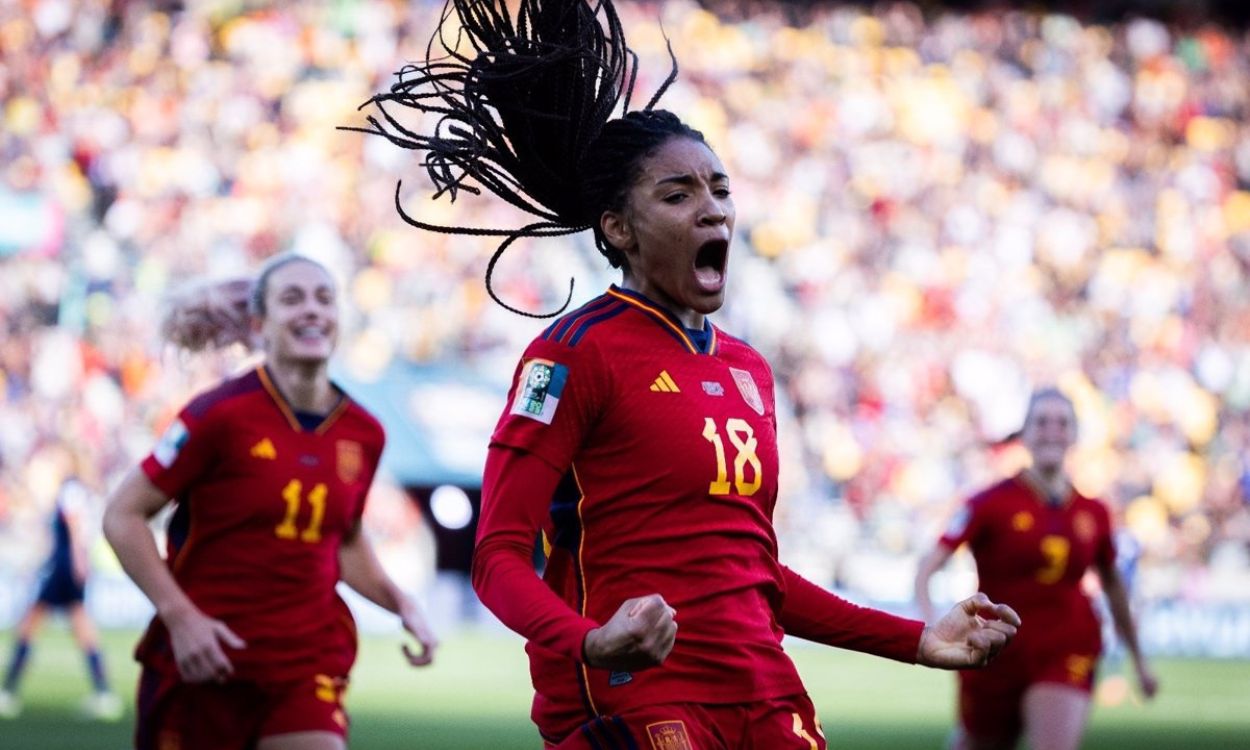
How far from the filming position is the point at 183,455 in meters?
5.88

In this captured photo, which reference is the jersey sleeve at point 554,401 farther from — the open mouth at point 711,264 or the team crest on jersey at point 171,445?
the team crest on jersey at point 171,445

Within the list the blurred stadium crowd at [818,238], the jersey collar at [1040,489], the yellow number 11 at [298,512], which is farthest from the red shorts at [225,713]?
the blurred stadium crowd at [818,238]

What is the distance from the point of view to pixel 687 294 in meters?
3.91

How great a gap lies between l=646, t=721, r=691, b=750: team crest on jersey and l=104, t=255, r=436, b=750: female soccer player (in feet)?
7.81

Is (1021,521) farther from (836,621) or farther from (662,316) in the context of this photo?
(662,316)

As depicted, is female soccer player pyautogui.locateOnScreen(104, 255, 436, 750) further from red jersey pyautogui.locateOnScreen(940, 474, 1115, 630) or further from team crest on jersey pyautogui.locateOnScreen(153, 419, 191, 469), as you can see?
red jersey pyautogui.locateOnScreen(940, 474, 1115, 630)

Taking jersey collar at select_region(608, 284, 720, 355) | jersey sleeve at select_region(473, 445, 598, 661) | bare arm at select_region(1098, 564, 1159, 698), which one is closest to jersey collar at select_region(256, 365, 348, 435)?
jersey collar at select_region(608, 284, 720, 355)

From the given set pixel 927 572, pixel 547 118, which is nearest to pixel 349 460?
pixel 547 118

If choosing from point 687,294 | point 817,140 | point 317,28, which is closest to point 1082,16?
point 817,140

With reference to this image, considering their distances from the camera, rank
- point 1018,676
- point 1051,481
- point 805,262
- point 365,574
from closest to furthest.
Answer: point 365,574, point 1018,676, point 1051,481, point 805,262

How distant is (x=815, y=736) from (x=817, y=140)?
22.9 meters

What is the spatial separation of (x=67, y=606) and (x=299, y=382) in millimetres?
8416

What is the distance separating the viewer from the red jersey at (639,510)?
364cm

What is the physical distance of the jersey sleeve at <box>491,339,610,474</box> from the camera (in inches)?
143
